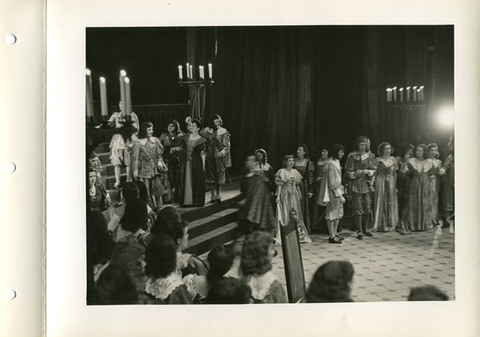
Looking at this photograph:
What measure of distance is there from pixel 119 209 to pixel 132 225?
8 centimetres

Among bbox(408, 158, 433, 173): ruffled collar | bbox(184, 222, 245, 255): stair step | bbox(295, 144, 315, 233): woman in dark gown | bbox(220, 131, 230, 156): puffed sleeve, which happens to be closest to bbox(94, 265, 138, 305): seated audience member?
bbox(184, 222, 245, 255): stair step

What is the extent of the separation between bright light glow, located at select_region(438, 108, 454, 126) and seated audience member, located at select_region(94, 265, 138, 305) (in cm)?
132

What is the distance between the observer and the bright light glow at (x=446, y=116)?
2115mm

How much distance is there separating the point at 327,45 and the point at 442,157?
0.61 metres

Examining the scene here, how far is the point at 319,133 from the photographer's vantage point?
212cm

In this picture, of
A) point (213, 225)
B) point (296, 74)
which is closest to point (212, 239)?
point (213, 225)

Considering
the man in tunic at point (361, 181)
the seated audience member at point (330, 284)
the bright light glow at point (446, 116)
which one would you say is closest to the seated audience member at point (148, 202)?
the seated audience member at point (330, 284)

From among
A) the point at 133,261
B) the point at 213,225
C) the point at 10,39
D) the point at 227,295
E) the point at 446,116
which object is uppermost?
the point at 10,39

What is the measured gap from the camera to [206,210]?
213cm

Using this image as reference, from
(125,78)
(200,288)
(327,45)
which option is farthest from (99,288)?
(327,45)

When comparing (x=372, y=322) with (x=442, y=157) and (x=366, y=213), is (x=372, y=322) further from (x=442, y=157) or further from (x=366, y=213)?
(x=442, y=157)

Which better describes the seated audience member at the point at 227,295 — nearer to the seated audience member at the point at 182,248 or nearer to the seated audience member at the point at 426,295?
the seated audience member at the point at 182,248

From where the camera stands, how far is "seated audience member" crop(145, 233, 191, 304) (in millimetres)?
2098

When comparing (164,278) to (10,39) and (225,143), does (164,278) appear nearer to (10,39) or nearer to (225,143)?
(225,143)
